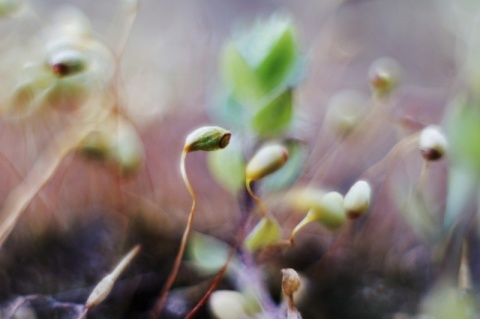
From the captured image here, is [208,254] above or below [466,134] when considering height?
below

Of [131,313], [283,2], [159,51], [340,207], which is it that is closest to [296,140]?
[340,207]

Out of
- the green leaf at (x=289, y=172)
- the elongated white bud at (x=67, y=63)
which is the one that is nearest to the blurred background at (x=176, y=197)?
the green leaf at (x=289, y=172)

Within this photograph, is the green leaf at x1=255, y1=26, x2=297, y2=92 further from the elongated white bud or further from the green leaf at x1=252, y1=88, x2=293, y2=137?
the elongated white bud

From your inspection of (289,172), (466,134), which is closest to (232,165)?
(289,172)

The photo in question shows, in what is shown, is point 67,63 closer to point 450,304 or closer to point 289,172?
point 289,172

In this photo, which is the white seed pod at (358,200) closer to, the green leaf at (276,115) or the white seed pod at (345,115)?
the green leaf at (276,115)
